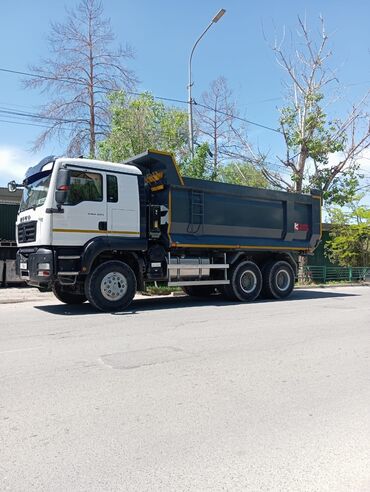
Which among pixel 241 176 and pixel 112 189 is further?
pixel 241 176

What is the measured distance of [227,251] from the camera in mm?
12703

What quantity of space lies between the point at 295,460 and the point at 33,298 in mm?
11020

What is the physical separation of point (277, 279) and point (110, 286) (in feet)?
18.3

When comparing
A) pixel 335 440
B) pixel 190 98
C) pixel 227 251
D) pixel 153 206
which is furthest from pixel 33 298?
pixel 335 440

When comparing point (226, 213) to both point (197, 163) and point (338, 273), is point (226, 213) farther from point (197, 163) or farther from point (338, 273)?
point (338, 273)

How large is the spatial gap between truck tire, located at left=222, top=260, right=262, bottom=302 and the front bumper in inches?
196

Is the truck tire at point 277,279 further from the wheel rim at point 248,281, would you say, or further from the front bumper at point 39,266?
Answer: the front bumper at point 39,266

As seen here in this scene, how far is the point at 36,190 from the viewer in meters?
10.6

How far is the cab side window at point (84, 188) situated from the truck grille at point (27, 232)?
3.43 feet

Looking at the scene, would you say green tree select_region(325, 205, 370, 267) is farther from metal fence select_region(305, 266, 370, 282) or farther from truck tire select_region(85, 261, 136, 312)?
truck tire select_region(85, 261, 136, 312)

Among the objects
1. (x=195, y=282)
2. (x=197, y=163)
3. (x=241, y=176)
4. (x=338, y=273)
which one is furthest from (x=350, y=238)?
(x=195, y=282)

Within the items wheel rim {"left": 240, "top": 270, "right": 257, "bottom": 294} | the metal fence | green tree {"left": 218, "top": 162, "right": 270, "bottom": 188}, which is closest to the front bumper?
wheel rim {"left": 240, "top": 270, "right": 257, "bottom": 294}

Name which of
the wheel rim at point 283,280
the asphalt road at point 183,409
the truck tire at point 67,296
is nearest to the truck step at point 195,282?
the wheel rim at point 283,280

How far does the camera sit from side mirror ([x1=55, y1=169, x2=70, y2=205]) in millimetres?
9672
